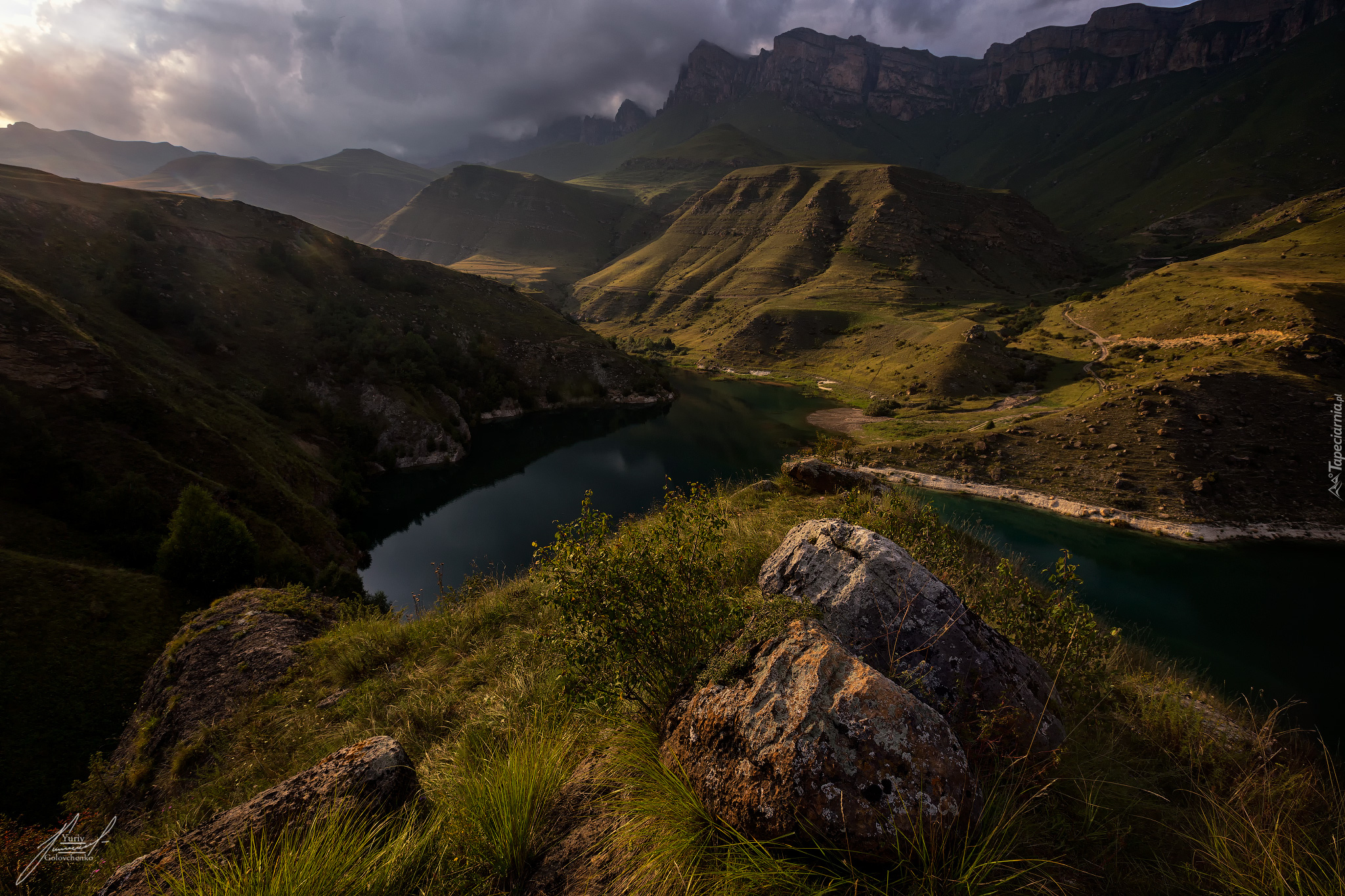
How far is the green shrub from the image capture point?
3955mm

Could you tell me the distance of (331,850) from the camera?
2.95 meters

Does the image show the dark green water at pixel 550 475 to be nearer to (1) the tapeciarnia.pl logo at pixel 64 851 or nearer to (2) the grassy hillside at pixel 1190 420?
(1) the tapeciarnia.pl logo at pixel 64 851

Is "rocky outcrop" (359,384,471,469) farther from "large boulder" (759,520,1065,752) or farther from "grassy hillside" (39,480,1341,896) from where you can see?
"large boulder" (759,520,1065,752)

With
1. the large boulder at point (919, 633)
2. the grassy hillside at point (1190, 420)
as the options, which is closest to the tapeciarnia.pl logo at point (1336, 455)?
the grassy hillside at point (1190, 420)

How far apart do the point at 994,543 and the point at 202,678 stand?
803 inches

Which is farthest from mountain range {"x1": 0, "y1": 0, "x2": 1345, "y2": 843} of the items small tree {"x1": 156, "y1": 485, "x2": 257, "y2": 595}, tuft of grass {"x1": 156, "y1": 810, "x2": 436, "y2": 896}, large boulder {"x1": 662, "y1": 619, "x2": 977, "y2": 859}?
large boulder {"x1": 662, "y1": 619, "x2": 977, "y2": 859}

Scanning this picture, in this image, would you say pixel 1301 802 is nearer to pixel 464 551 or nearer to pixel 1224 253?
pixel 464 551

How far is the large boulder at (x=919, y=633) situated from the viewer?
3.95m

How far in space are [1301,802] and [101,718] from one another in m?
19.3

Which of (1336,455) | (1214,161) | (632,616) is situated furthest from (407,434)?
(1214,161)

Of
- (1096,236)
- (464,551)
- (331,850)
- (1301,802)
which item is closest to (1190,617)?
(1301,802)

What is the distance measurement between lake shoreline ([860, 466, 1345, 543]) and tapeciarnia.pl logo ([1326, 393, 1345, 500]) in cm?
314

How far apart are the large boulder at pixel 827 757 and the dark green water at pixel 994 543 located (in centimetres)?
269

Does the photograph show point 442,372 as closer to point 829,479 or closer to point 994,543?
point 829,479
